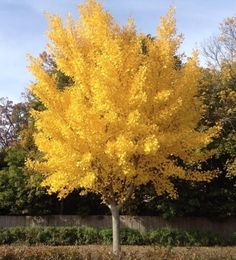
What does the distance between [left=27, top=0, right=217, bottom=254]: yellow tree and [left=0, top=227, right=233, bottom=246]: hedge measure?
543 cm

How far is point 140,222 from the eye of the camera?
925 inches

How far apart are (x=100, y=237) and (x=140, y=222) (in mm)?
2549

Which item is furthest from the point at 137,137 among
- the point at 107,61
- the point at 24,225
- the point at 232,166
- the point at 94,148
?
the point at 24,225

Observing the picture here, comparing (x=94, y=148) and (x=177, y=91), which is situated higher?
(x=177, y=91)

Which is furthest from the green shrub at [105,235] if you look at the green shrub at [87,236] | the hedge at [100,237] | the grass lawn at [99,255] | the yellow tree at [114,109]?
the grass lawn at [99,255]

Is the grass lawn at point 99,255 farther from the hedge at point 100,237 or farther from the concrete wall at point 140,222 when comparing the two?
the concrete wall at point 140,222

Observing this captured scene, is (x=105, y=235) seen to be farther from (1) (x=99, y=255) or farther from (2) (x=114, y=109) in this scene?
(1) (x=99, y=255)

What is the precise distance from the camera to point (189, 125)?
1507 cm

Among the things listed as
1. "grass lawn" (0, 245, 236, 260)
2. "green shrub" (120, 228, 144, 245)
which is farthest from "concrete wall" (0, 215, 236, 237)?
"grass lawn" (0, 245, 236, 260)

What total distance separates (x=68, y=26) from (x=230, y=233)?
12.9 m

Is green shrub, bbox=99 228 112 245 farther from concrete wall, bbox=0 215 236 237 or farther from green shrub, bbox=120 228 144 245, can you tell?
concrete wall, bbox=0 215 236 237

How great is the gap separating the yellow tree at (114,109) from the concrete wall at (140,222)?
7249 millimetres

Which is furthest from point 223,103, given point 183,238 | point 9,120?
point 9,120

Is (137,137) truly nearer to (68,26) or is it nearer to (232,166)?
(68,26)
